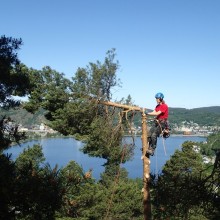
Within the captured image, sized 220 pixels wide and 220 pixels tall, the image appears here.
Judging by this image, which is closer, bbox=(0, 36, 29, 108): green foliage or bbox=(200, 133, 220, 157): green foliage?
bbox=(200, 133, 220, 157): green foliage

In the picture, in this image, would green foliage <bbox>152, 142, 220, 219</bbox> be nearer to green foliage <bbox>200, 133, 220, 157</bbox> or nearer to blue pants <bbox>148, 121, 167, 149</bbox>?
green foliage <bbox>200, 133, 220, 157</bbox>

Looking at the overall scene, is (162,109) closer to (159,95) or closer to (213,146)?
(159,95)

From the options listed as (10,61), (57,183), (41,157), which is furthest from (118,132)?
(41,157)

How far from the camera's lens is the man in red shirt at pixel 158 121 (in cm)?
836

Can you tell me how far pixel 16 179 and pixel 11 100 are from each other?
315 centimetres

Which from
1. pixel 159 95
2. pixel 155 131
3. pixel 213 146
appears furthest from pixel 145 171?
pixel 213 146

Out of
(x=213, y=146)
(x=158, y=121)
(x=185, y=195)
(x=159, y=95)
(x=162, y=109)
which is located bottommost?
(x=185, y=195)

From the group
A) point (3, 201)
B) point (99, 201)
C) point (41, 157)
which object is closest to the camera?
point (3, 201)

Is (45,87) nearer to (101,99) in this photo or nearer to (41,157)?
A: (41,157)

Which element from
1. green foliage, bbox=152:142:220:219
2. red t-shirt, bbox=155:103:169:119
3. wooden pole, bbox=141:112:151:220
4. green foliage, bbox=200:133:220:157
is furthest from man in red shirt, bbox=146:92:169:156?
green foliage, bbox=152:142:220:219

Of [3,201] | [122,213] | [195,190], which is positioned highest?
[195,190]

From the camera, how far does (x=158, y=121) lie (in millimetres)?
8523

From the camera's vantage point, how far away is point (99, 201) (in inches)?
885

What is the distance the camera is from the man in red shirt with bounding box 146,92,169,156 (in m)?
8.36
